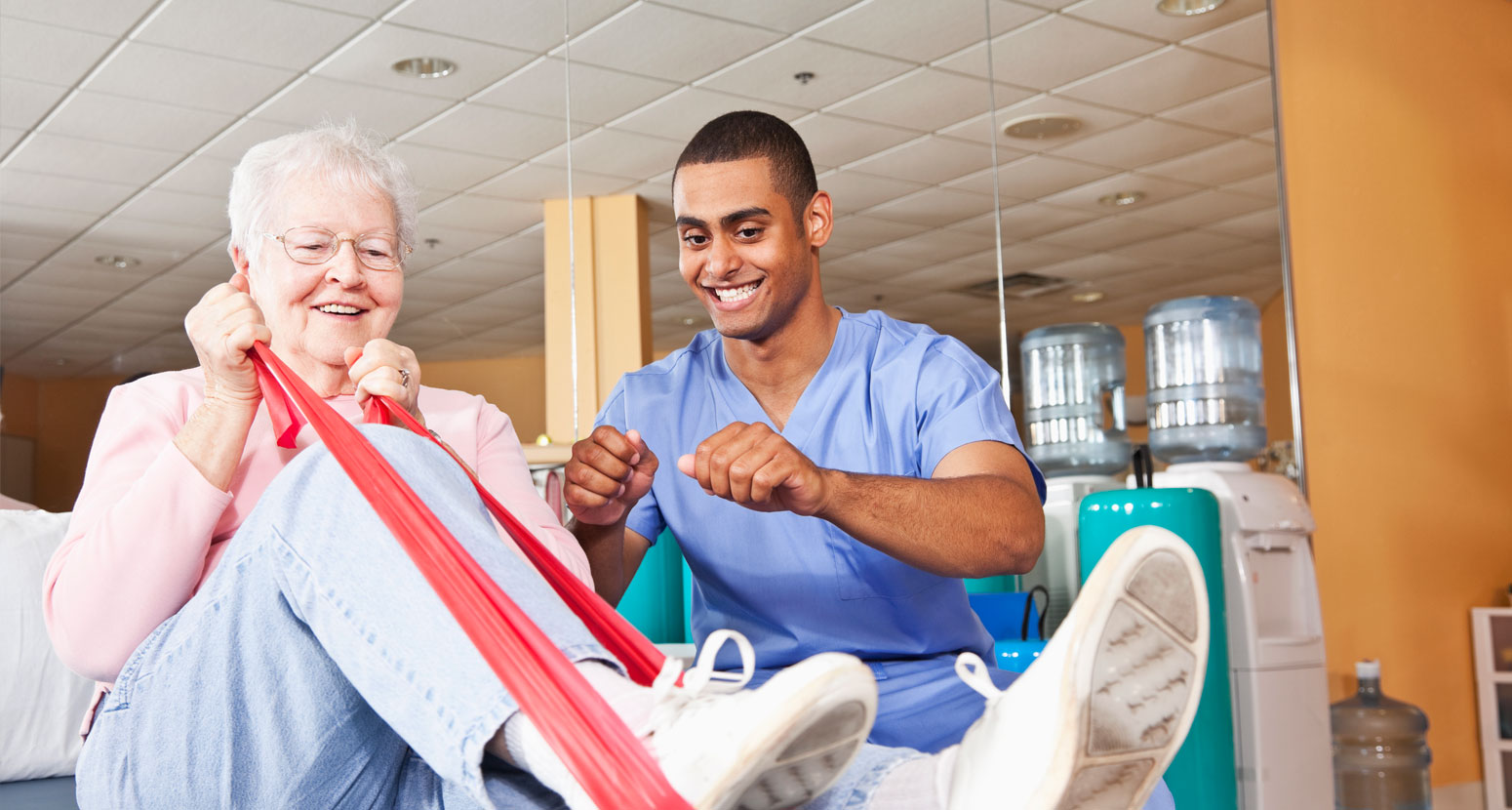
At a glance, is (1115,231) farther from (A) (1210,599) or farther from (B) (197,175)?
(B) (197,175)

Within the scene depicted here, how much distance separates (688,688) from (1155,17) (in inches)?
160

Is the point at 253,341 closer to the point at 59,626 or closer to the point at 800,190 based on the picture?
the point at 59,626

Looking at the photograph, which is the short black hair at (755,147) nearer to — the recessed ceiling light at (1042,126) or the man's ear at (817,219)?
the man's ear at (817,219)

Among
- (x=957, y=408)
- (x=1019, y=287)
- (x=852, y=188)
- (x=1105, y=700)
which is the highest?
(x=852, y=188)

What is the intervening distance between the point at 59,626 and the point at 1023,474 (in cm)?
110

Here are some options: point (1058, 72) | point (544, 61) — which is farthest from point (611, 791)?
point (1058, 72)

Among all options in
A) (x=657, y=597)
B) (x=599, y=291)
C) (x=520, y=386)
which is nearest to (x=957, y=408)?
(x=657, y=597)

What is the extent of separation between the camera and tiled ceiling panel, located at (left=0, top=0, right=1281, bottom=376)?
371cm

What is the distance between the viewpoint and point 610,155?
4.34 metres

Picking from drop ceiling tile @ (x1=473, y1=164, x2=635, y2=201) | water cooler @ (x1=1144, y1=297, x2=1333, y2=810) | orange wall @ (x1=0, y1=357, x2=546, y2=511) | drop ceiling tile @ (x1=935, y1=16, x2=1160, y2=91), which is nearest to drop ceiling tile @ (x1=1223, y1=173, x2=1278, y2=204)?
drop ceiling tile @ (x1=935, y1=16, x2=1160, y2=91)

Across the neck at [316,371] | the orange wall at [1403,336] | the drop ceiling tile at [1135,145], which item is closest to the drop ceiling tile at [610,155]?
the drop ceiling tile at [1135,145]

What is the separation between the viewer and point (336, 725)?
1028 mm

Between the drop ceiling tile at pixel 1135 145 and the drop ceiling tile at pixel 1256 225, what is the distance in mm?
410

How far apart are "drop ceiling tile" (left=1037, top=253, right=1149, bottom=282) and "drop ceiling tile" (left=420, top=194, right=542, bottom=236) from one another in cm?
199
